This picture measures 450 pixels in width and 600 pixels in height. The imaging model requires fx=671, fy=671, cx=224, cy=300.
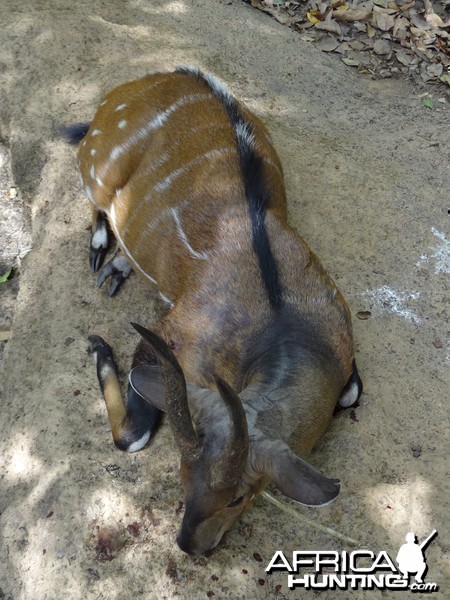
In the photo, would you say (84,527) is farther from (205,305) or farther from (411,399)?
(411,399)

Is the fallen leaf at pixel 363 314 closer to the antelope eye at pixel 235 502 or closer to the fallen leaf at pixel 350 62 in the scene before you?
the antelope eye at pixel 235 502

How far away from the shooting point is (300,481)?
2.54 meters

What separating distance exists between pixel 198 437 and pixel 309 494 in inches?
21.2

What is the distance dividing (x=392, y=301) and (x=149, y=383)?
1.85 meters

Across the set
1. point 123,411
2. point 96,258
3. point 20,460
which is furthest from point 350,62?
→ point 20,460

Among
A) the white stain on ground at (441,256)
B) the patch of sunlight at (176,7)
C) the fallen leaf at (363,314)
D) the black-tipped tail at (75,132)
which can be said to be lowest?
the black-tipped tail at (75,132)

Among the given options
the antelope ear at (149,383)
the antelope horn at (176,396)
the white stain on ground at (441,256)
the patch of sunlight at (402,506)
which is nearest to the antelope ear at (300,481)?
the antelope horn at (176,396)

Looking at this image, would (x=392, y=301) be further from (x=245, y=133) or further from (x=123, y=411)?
(x=123, y=411)

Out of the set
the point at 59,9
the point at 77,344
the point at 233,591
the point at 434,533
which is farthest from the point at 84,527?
the point at 59,9

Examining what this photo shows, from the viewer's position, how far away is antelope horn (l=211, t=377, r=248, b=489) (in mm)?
2365

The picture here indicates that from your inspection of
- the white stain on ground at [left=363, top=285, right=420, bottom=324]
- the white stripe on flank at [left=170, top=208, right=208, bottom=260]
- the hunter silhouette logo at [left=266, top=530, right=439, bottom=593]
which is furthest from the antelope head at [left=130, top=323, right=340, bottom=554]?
the white stain on ground at [left=363, top=285, right=420, bottom=324]

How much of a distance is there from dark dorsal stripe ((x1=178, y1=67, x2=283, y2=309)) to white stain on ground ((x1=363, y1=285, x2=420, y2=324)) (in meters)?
0.95

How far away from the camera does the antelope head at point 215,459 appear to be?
2.50m

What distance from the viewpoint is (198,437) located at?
2801 mm
